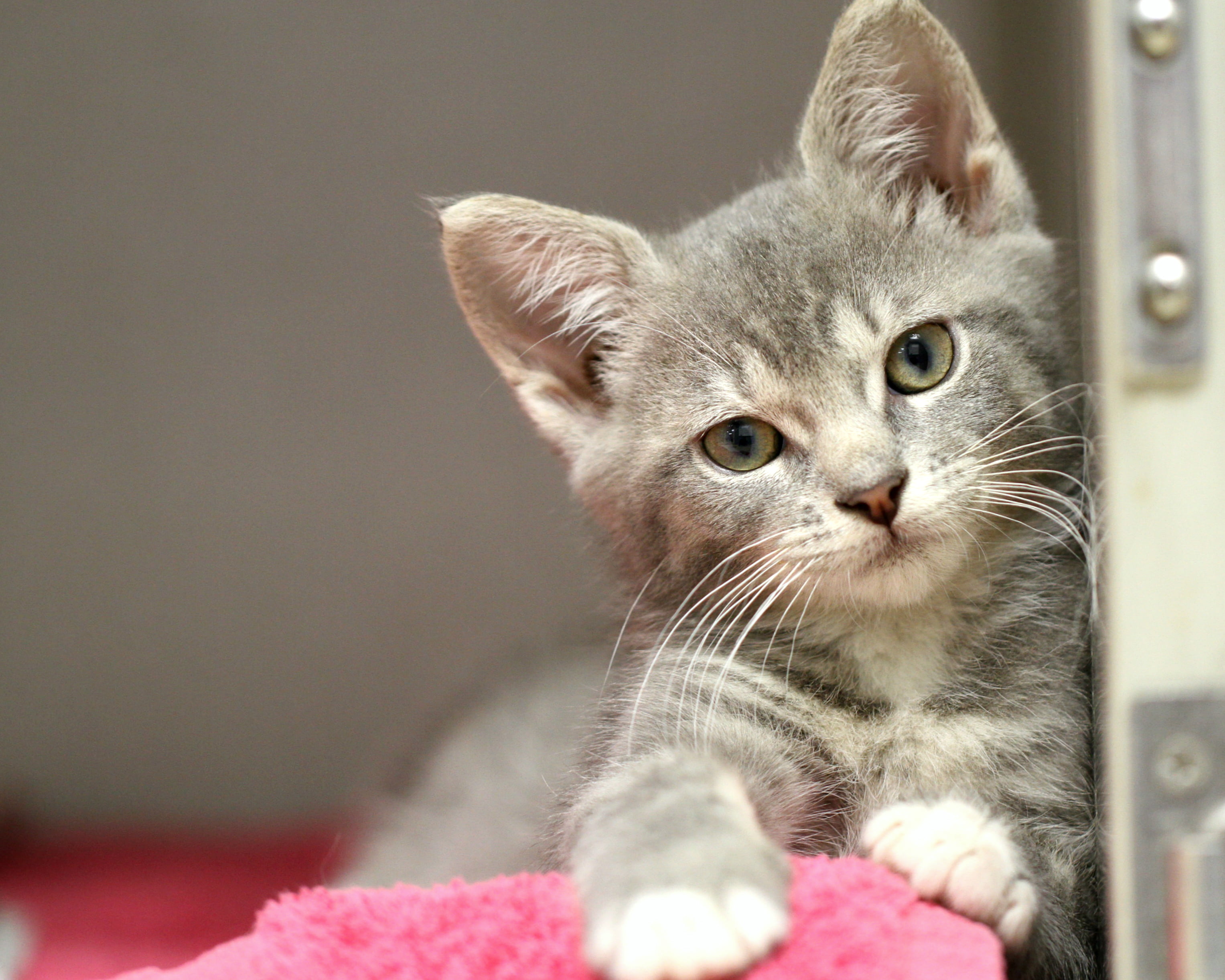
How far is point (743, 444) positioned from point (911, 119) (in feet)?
1.54

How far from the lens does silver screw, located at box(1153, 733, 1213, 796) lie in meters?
0.75

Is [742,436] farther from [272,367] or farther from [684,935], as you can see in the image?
[272,367]

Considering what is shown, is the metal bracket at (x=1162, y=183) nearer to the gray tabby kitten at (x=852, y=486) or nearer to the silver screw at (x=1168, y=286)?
the silver screw at (x=1168, y=286)

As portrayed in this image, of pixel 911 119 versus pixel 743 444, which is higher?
pixel 911 119

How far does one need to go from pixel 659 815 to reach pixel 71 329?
197 cm

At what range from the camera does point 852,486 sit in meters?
1.10

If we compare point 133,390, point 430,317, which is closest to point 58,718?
point 133,390

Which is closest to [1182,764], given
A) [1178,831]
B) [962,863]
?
[1178,831]

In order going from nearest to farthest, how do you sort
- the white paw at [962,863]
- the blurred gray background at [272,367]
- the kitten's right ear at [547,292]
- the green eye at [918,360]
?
the white paw at [962,863], the green eye at [918,360], the kitten's right ear at [547,292], the blurred gray background at [272,367]

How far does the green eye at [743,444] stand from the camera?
123cm

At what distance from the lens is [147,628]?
2340 mm

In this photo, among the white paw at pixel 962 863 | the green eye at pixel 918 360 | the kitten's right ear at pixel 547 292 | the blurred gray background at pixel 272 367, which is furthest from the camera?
the blurred gray background at pixel 272 367

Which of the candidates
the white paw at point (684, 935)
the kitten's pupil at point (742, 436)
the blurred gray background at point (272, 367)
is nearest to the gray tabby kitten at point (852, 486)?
the kitten's pupil at point (742, 436)

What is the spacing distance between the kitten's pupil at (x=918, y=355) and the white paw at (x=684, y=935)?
25.0 inches
